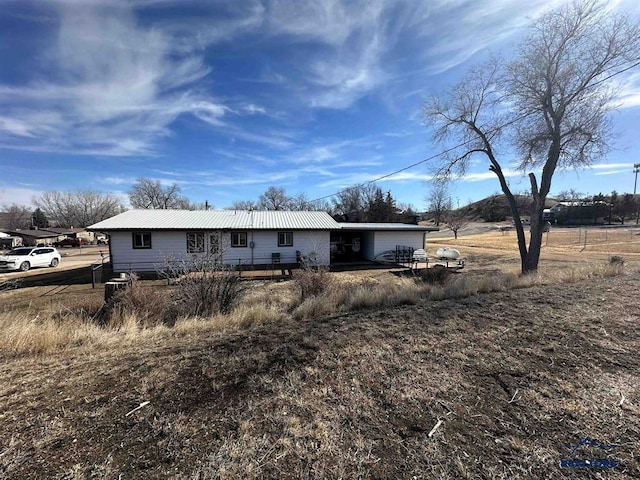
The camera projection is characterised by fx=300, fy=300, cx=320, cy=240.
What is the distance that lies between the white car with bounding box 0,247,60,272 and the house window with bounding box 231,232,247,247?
15583mm

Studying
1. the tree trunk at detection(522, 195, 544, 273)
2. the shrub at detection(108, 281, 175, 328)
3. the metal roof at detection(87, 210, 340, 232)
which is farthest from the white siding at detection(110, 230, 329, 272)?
the tree trunk at detection(522, 195, 544, 273)

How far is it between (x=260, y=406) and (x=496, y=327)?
402 cm

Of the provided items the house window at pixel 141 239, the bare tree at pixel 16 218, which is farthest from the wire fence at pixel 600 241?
the bare tree at pixel 16 218

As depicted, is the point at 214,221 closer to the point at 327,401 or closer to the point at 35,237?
the point at 327,401

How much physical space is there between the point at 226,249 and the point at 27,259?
55.2 ft

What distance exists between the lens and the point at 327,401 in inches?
109

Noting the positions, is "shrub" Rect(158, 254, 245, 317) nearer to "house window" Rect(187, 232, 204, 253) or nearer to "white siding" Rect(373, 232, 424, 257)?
"house window" Rect(187, 232, 204, 253)

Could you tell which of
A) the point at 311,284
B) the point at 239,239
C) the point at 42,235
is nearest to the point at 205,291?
the point at 311,284

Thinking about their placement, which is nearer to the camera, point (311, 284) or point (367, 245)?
point (311, 284)

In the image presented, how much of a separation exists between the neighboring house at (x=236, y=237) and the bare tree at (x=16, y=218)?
86.4 metres

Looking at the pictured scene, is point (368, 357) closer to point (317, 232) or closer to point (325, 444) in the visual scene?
point (325, 444)

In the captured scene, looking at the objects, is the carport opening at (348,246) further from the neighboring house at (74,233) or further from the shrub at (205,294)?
the neighboring house at (74,233)

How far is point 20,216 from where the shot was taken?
264 ft

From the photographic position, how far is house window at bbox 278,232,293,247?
2059cm
